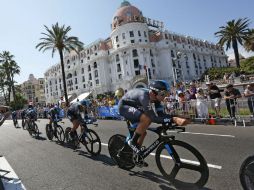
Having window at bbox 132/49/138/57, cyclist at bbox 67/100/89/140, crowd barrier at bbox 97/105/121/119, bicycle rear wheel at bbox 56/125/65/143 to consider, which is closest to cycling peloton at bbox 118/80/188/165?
cyclist at bbox 67/100/89/140

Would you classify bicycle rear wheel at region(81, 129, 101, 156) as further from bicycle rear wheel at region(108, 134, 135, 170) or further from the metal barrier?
the metal barrier

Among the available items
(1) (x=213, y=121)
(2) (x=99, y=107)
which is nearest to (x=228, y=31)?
(2) (x=99, y=107)

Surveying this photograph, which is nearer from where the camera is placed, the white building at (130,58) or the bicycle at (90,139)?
the bicycle at (90,139)

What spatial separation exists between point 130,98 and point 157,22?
86.2m

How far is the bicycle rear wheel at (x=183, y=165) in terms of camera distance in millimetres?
4387

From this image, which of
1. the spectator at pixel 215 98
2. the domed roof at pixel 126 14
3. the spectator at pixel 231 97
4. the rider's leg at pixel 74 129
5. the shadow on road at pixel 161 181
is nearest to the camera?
the shadow on road at pixel 161 181

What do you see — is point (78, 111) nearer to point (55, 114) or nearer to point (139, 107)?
point (55, 114)

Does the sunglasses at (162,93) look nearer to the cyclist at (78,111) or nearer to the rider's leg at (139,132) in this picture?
the rider's leg at (139,132)

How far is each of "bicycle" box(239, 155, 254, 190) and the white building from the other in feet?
208

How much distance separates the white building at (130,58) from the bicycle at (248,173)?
208ft

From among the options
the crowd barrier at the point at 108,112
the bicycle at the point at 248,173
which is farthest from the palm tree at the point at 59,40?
the bicycle at the point at 248,173

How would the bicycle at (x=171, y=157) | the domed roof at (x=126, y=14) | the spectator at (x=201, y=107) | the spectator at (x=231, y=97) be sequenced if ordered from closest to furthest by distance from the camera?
the bicycle at (x=171, y=157)
the spectator at (x=231, y=97)
the spectator at (x=201, y=107)
the domed roof at (x=126, y=14)

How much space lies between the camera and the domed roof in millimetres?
76125

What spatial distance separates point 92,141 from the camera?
823cm
